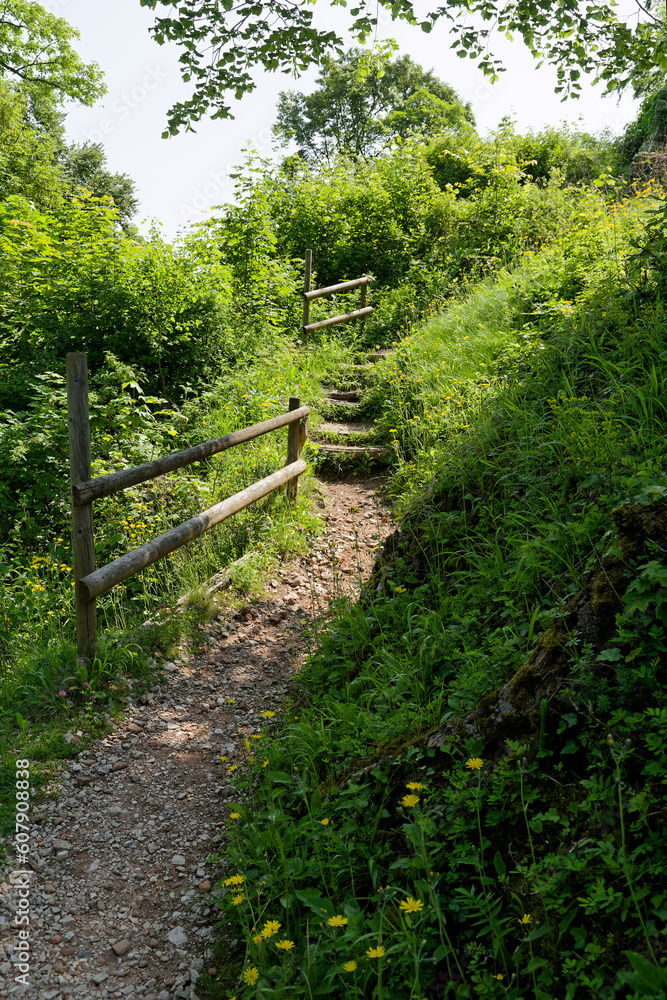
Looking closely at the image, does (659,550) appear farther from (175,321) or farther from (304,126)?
(304,126)

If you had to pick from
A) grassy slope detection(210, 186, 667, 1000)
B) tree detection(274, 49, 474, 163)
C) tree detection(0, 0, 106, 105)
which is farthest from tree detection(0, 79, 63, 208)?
grassy slope detection(210, 186, 667, 1000)

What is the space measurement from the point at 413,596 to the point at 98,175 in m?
40.9

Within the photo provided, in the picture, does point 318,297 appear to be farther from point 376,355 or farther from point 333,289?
point 376,355

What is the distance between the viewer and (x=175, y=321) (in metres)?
8.09

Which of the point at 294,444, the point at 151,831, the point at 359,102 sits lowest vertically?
the point at 151,831

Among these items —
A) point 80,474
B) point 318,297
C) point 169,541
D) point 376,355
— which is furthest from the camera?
point 318,297

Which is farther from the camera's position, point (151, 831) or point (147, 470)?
point (147, 470)

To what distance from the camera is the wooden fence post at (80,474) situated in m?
3.74

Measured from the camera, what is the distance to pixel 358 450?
7.22 m

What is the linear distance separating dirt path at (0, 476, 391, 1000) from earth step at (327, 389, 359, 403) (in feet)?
14.5

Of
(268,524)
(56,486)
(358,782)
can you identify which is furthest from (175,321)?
(358,782)

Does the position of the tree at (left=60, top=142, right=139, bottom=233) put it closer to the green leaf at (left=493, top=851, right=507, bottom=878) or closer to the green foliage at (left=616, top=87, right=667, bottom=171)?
the green foliage at (left=616, top=87, right=667, bottom=171)

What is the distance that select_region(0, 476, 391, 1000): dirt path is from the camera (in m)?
2.39

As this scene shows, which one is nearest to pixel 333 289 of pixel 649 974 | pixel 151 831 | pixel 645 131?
pixel 151 831
